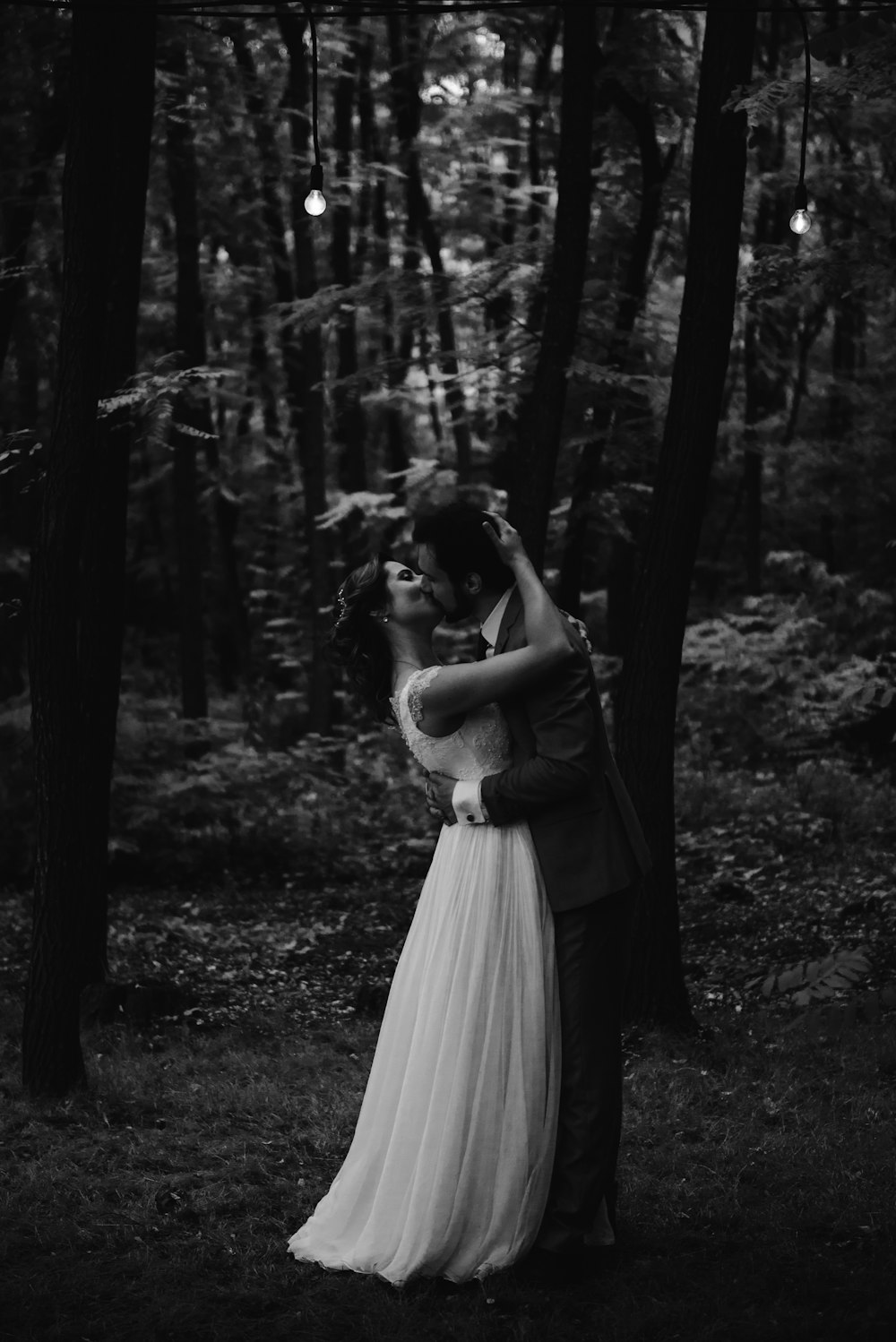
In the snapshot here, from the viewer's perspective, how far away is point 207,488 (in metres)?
21.1

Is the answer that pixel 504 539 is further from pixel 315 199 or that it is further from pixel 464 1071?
pixel 315 199

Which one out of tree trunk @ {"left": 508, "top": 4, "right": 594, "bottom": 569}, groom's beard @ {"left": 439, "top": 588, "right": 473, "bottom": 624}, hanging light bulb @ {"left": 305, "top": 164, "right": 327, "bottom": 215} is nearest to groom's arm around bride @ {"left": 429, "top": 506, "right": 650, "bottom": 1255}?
groom's beard @ {"left": 439, "top": 588, "right": 473, "bottom": 624}

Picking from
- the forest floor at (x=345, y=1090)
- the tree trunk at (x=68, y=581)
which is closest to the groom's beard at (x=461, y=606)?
the forest floor at (x=345, y=1090)

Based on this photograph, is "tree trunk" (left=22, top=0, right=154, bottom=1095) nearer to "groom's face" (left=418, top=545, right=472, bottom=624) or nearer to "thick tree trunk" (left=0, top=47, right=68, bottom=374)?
"groom's face" (left=418, top=545, right=472, bottom=624)

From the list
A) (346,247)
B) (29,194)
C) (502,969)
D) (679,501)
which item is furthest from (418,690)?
(346,247)

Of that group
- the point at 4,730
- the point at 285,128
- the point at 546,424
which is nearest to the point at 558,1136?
the point at 546,424

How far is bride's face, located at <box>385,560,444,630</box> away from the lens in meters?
4.17

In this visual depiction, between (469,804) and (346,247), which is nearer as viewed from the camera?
(469,804)

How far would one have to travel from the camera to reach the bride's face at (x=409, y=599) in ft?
13.7

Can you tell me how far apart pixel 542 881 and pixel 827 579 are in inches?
569

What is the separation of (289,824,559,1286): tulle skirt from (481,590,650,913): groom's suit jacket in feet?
0.33

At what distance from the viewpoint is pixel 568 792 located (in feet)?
12.8

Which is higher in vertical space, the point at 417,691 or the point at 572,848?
the point at 417,691

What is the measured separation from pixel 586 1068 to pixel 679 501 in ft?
11.9
